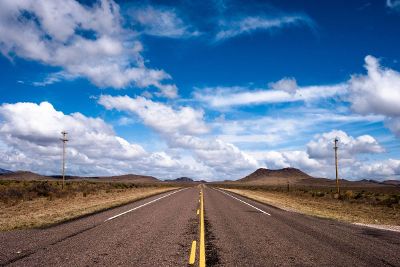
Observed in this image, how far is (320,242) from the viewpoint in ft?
37.1

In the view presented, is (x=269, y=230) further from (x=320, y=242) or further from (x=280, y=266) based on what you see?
(x=280, y=266)

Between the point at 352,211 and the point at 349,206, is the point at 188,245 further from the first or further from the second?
the point at 349,206

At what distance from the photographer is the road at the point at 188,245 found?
8547 millimetres

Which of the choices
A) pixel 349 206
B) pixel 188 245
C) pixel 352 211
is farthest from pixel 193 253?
pixel 349 206

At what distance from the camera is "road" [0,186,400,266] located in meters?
8.55

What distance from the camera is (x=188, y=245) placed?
10.6m

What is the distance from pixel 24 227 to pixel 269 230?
8.83 metres

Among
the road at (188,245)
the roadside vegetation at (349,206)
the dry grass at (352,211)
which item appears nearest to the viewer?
the road at (188,245)

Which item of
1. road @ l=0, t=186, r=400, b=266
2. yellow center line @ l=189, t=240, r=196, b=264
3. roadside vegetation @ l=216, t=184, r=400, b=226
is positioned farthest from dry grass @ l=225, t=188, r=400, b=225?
yellow center line @ l=189, t=240, r=196, b=264

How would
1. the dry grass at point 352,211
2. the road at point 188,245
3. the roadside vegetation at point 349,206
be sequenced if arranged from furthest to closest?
the roadside vegetation at point 349,206 < the dry grass at point 352,211 < the road at point 188,245

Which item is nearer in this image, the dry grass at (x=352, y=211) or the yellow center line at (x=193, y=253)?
the yellow center line at (x=193, y=253)

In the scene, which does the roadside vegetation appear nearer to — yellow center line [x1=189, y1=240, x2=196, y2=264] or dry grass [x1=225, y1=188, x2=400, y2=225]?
dry grass [x1=225, y1=188, x2=400, y2=225]

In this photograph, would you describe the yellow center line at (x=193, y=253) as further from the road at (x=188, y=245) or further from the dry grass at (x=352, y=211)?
the dry grass at (x=352, y=211)

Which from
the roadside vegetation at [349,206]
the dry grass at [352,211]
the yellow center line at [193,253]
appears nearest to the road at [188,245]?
the yellow center line at [193,253]
